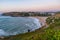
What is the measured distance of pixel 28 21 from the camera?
271 cm

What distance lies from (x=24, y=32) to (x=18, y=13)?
349 mm

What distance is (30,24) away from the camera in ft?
8.90

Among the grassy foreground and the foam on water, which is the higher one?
the foam on water

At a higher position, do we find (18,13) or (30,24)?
(18,13)

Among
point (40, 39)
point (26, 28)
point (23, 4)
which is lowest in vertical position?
point (40, 39)

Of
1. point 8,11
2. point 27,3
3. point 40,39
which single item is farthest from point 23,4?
point 40,39

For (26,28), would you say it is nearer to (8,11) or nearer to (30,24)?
(30,24)

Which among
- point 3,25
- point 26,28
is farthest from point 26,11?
point 3,25

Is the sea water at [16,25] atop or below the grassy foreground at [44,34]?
atop

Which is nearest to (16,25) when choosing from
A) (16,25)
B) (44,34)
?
(16,25)

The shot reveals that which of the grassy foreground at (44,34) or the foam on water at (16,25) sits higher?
the foam on water at (16,25)

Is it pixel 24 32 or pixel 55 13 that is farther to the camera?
pixel 55 13

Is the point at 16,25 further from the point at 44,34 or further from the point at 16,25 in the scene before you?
the point at 44,34

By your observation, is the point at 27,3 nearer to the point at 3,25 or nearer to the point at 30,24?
the point at 30,24
